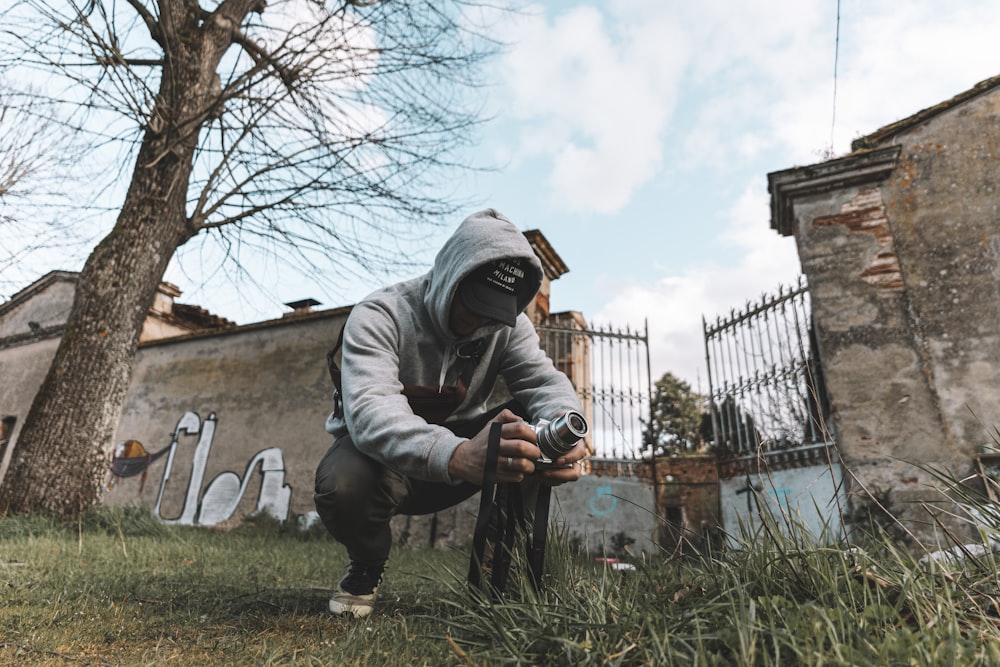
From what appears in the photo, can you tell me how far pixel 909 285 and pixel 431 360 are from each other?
4.94 metres

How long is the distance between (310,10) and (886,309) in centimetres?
689

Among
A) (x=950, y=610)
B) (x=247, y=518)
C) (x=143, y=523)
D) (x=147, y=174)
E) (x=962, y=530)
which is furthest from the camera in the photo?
(x=247, y=518)

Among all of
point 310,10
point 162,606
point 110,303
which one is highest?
point 310,10

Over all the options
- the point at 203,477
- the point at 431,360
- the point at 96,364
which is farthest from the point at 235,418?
the point at 431,360

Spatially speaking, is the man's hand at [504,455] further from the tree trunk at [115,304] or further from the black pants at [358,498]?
the tree trunk at [115,304]

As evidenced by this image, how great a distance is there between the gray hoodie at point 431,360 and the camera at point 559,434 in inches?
9.5

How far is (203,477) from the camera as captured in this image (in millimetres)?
8883

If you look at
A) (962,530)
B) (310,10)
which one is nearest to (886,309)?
(962,530)

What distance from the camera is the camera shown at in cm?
162

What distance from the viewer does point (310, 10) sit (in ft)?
22.8

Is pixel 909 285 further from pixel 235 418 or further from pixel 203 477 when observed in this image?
Result: pixel 203 477

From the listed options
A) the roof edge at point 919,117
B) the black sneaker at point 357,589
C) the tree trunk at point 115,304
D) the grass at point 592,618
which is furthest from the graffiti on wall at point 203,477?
the roof edge at point 919,117

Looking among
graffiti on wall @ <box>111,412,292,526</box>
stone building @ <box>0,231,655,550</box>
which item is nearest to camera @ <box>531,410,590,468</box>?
stone building @ <box>0,231,655,550</box>

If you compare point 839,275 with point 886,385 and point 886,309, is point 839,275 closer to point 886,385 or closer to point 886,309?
point 886,309
